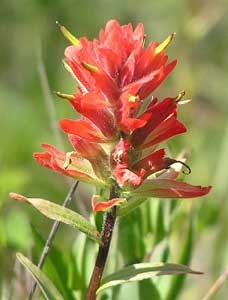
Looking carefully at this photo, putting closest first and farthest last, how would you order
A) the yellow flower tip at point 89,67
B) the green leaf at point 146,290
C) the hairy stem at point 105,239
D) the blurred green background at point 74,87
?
the yellow flower tip at point 89,67, the hairy stem at point 105,239, the green leaf at point 146,290, the blurred green background at point 74,87

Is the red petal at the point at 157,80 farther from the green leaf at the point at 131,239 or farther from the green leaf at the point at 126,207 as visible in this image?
the green leaf at the point at 131,239

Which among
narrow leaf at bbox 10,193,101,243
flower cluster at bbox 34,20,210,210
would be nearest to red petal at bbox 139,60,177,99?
flower cluster at bbox 34,20,210,210

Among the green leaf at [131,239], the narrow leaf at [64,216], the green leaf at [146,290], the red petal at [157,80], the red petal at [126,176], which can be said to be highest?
the red petal at [157,80]

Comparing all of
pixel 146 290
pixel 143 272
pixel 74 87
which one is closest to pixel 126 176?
pixel 143 272

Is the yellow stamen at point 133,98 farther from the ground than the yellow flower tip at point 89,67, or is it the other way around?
the yellow flower tip at point 89,67

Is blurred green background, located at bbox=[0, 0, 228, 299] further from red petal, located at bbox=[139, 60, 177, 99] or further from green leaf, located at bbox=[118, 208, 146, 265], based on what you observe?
red petal, located at bbox=[139, 60, 177, 99]

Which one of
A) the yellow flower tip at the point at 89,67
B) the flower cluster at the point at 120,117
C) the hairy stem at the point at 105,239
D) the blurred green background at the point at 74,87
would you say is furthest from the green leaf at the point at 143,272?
the blurred green background at the point at 74,87

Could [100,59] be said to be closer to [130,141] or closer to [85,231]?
[130,141]

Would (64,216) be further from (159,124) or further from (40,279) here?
(159,124)
